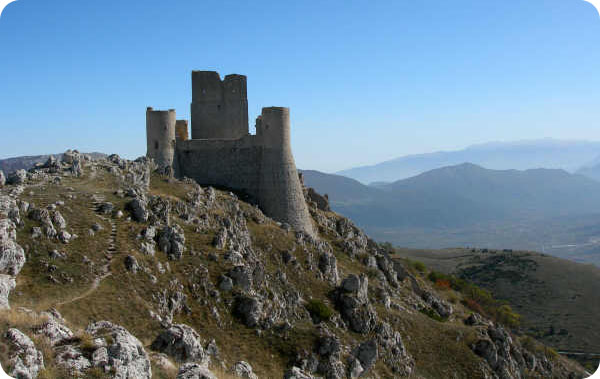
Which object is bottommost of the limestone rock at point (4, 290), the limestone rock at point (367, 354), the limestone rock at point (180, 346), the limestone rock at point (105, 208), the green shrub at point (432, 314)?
the green shrub at point (432, 314)

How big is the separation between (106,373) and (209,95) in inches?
1934

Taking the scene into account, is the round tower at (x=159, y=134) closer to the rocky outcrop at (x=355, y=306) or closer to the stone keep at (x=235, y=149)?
the stone keep at (x=235, y=149)

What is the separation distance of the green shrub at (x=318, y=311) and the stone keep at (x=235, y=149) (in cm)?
1350

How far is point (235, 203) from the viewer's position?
174 ft

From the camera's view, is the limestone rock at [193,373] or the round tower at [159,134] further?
the round tower at [159,134]

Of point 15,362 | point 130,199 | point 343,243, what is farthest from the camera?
point 343,243

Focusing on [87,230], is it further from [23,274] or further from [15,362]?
[15,362]

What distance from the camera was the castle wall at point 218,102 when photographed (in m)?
60.8

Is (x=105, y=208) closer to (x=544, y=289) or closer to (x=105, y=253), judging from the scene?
(x=105, y=253)

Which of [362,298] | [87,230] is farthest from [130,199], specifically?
[362,298]

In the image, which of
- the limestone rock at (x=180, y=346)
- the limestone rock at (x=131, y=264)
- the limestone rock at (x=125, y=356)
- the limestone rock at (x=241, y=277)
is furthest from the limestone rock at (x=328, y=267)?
the limestone rock at (x=125, y=356)

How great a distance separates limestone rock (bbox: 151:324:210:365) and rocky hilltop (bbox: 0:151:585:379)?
8 centimetres

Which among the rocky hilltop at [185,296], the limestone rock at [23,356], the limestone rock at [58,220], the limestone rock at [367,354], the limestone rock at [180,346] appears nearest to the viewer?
the limestone rock at [23,356]

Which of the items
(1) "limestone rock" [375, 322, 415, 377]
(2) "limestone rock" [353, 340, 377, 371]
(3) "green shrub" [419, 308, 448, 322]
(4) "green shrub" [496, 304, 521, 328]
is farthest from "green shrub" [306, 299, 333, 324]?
(4) "green shrub" [496, 304, 521, 328]
